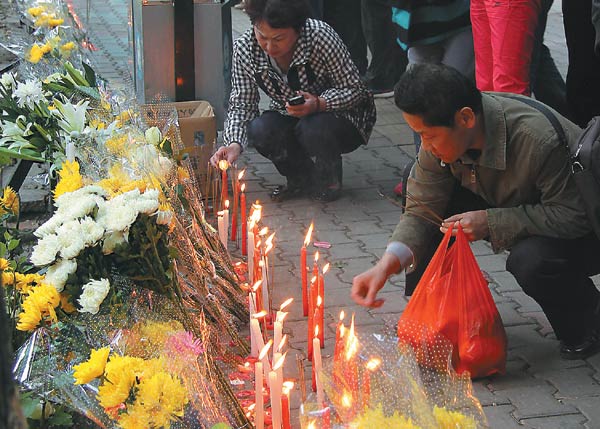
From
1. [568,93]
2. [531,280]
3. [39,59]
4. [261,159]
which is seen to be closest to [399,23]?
[568,93]

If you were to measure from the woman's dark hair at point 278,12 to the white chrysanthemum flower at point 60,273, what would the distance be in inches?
99.5

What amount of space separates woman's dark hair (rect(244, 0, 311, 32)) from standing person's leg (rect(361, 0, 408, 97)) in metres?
2.24

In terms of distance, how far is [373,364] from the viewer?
2.05m

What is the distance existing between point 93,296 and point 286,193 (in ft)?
10.1

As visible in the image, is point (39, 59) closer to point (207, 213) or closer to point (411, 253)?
point (207, 213)

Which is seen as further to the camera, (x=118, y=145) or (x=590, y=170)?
(x=118, y=145)

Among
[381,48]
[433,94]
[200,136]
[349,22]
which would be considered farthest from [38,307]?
[349,22]

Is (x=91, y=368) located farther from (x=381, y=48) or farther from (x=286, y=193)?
(x=381, y=48)

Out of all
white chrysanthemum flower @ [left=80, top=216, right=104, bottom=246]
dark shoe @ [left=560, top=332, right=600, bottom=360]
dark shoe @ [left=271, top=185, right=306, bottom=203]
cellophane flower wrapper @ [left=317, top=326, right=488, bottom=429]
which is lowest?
dark shoe @ [left=271, top=185, right=306, bottom=203]

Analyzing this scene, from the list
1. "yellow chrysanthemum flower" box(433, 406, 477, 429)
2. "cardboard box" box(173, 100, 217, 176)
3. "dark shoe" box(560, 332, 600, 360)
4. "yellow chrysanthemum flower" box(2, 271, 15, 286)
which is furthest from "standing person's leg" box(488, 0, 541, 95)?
"yellow chrysanthemum flower" box(433, 406, 477, 429)

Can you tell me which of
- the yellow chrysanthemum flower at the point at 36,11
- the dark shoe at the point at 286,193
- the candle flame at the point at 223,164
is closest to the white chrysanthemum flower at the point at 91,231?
the candle flame at the point at 223,164

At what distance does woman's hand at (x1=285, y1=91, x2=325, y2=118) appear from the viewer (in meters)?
4.96

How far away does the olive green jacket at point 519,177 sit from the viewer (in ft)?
10.2

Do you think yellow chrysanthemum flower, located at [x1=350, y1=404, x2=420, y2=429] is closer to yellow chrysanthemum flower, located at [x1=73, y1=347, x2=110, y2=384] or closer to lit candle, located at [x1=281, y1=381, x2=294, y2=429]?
yellow chrysanthemum flower, located at [x1=73, y1=347, x2=110, y2=384]
